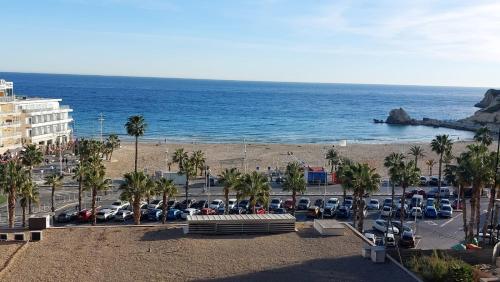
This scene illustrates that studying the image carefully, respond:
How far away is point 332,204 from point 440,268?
2781 centimetres

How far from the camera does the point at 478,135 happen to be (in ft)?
172

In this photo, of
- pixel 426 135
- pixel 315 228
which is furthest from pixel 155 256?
pixel 426 135

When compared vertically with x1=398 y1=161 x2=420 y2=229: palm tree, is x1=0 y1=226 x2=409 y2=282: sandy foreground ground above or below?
below

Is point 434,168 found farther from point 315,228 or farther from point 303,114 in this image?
point 303,114

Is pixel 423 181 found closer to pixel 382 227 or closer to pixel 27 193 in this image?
pixel 382 227

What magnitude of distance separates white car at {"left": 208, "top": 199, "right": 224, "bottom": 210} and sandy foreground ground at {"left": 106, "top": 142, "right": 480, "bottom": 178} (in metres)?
20.0

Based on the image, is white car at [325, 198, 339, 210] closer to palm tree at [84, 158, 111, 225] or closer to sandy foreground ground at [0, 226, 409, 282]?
palm tree at [84, 158, 111, 225]

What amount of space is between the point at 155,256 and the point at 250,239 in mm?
4546

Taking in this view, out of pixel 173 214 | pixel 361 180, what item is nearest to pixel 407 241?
pixel 361 180

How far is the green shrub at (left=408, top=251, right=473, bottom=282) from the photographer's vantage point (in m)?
18.8

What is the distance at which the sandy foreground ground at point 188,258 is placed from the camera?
63.8ft

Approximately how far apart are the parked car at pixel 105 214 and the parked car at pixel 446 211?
27.0 meters

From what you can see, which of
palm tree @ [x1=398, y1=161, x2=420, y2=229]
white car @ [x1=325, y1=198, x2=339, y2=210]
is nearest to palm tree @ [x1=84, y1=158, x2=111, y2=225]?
white car @ [x1=325, y1=198, x2=339, y2=210]

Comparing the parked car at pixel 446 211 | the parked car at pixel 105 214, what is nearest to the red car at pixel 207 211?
the parked car at pixel 105 214
